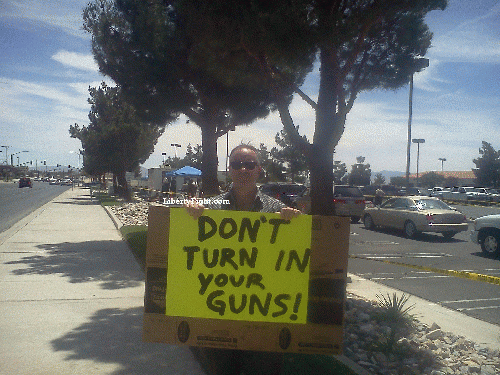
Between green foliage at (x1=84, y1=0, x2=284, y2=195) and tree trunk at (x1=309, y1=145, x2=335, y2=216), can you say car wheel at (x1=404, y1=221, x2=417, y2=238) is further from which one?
tree trunk at (x1=309, y1=145, x2=335, y2=216)

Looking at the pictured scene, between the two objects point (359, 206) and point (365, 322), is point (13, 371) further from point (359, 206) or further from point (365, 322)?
point (359, 206)

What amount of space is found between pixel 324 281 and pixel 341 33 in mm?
4188

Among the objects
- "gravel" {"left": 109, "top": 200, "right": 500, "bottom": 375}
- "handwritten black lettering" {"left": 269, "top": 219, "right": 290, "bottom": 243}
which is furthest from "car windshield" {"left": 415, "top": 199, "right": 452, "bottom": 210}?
"handwritten black lettering" {"left": 269, "top": 219, "right": 290, "bottom": 243}

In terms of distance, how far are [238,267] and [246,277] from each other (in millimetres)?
84

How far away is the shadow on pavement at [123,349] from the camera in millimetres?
4289

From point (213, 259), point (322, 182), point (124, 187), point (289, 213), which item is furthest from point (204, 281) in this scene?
point (124, 187)

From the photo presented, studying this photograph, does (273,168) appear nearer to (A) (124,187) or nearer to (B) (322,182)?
(A) (124,187)

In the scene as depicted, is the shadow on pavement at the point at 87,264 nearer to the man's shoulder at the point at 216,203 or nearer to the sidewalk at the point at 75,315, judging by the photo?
the sidewalk at the point at 75,315

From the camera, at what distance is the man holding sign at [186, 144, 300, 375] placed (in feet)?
9.77

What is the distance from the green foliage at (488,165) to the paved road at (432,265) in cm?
5077

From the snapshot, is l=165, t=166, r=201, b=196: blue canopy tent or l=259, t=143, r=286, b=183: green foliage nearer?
l=165, t=166, r=201, b=196: blue canopy tent

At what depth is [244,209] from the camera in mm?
3369

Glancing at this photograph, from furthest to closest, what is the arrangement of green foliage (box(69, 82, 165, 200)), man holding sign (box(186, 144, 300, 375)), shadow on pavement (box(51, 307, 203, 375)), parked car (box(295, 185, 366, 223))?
green foliage (box(69, 82, 165, 200))
parked car (box(295, 185, 366, 223))
shadow on pavement (box(51, 307, 203, 375))
man holding sign (box(186, 144, 300, 375))

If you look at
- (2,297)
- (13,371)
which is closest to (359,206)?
(2,297)
